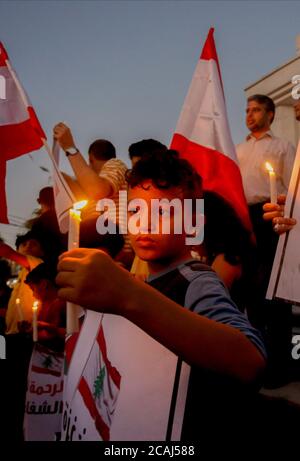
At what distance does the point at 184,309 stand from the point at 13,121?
1.96 metres

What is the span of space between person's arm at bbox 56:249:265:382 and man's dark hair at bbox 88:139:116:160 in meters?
2.88

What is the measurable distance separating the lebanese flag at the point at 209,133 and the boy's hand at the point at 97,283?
6.46ft

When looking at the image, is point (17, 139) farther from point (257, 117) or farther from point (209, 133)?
point (257, 117)

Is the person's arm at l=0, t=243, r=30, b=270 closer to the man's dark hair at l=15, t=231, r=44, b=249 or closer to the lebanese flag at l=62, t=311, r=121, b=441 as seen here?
the man's dark hair at l=15, t=231, r=44, b=249

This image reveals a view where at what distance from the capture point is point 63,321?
10.4 ft

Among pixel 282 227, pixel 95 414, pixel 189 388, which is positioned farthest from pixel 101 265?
pixel 282 227

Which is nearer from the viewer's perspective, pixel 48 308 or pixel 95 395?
pixel 95 395

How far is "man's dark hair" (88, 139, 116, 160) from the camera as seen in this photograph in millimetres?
Answer: 3754

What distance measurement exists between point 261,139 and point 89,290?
322 cm

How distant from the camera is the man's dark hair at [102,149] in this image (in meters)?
3.75

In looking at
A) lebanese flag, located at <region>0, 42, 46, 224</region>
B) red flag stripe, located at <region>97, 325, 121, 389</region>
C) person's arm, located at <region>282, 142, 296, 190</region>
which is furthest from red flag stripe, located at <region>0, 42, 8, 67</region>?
person's arm, located at <region>282, 142, 296, 190</region>

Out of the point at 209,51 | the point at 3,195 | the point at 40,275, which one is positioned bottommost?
the point at 40,275

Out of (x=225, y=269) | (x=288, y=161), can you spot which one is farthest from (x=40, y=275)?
(x=288, y=161)

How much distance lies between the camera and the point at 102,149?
3.76 metres
